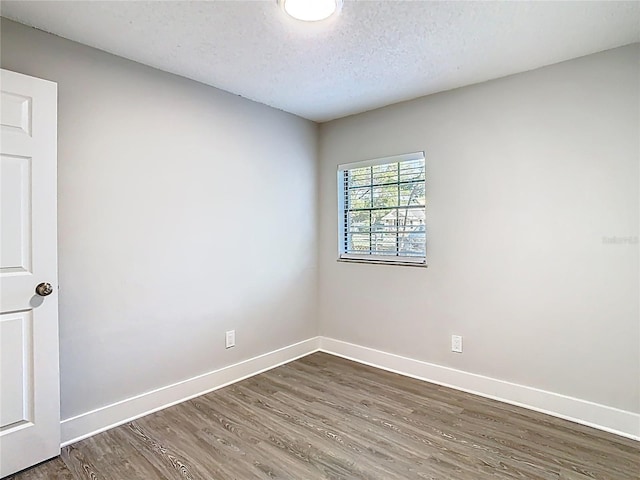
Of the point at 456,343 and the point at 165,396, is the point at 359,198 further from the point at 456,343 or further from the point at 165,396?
the point at 165,396

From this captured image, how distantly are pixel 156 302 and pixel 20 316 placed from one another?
78 cm

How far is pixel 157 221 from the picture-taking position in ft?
8.41

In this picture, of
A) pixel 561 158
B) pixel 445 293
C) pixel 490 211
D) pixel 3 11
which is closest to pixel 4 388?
pixel 3 11

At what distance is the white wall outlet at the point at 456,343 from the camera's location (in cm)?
292

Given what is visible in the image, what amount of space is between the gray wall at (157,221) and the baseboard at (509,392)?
0.86 metres

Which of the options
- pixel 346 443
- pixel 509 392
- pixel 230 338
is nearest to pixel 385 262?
pixel 509 392

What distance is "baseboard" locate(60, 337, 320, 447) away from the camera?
220 cm

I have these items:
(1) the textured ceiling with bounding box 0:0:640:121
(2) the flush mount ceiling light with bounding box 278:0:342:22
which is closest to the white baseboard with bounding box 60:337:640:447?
(1) the textured ceiling with bounding box 0:0:640:121

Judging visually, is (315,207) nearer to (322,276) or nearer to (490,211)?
(322,276)

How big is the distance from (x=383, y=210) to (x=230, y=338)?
5.74 ft

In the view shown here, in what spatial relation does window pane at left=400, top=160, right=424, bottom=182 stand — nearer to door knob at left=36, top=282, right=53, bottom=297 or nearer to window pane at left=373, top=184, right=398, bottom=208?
window pane at left=373, top=184, right=398, bottom=208

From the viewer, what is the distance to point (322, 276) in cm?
387

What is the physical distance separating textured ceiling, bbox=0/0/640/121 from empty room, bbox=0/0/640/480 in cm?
2

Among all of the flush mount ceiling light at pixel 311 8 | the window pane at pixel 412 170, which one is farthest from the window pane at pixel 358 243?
the flush mount ceiling light at pixel 311 8
